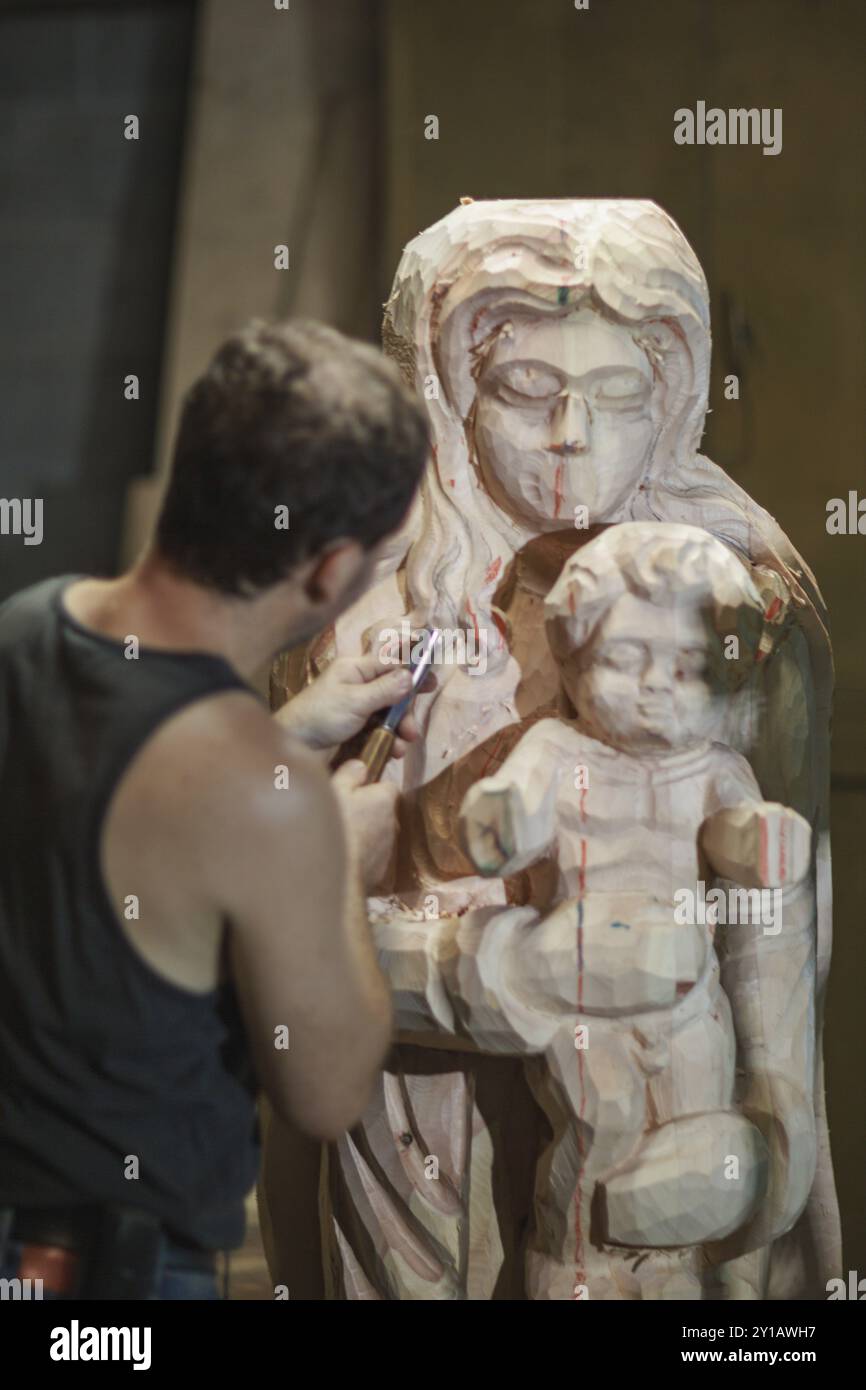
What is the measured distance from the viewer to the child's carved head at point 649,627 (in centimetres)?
156

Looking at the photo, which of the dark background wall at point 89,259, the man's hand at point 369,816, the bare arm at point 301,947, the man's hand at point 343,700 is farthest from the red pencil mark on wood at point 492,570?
the dark background wall at point 89,259

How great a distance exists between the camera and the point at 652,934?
1608mm

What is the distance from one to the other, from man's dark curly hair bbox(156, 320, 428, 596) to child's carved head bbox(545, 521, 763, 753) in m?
0.29

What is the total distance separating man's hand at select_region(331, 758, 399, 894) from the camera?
1731mm

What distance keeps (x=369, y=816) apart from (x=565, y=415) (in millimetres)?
473

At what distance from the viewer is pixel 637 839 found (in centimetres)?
167

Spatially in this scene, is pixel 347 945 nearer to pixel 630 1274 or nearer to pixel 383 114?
pixel 630 1274

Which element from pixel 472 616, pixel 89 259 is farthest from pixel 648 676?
pixel 89 259

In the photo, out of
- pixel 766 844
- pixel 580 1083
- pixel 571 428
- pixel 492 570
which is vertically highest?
pixel 571 428

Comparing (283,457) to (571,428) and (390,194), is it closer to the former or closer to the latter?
(571,428)

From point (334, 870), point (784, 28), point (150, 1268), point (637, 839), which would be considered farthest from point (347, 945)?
point (784, 28)

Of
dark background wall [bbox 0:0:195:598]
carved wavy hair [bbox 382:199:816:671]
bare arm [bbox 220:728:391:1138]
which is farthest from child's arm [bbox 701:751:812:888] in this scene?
dark background wall [bbox 0:0:195:598]

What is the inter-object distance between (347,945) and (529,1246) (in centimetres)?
55

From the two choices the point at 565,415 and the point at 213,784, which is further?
the point at 565,415
